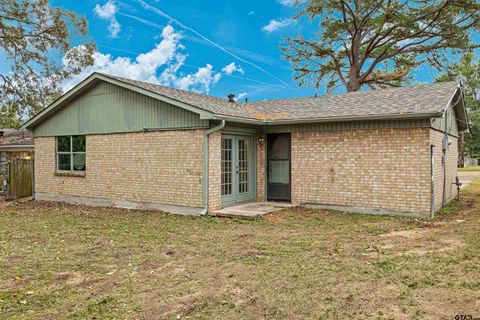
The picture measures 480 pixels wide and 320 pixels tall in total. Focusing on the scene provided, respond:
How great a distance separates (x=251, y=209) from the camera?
9.95 metres

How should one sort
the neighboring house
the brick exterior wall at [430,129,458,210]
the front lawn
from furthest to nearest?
the neighboring house < the brick exterior wall at [430,129,458,210] < the front lawn

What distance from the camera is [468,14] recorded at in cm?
2030

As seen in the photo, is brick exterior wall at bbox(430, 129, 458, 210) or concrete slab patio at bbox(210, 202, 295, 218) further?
brick exterior wall at bbox(430, 129, 458, 210)

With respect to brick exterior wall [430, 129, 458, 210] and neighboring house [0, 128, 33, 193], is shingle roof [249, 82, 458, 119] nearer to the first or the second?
brick exterior wall [430, 129, 458, 210]

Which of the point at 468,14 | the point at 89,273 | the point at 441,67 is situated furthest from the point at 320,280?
the point at 441,67

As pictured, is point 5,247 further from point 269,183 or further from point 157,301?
point 269,183

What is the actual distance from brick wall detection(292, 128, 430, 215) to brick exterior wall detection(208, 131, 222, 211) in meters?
2.20

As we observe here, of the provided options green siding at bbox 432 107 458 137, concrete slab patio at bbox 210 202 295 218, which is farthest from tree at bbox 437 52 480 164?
concrete slab patio at bbox 210 202 295 218

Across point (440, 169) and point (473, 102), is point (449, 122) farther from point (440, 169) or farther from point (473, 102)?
point (473, 102)

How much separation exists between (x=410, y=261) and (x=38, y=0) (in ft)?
67.9

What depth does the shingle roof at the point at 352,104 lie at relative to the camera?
899 cm

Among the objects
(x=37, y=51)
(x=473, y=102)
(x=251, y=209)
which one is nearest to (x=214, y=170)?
(x=251, y=209)

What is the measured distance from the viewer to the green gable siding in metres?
10.3

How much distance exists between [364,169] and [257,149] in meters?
3.35
